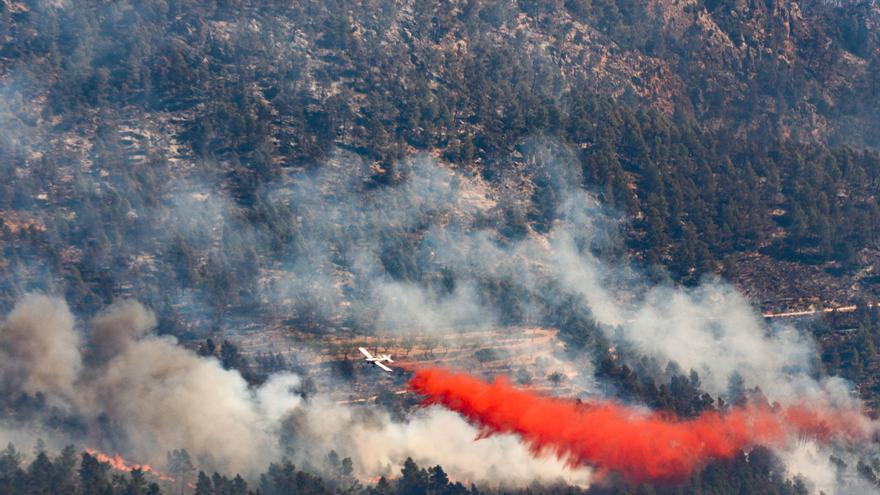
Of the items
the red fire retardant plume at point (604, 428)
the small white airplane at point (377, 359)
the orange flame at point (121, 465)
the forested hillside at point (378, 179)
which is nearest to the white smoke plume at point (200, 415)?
the orange flame at point (121, 465)

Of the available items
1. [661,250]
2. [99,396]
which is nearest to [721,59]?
[661,250]

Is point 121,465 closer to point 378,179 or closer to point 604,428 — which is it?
point 604,428

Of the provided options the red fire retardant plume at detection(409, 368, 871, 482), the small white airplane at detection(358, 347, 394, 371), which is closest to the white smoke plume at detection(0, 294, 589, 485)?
the red fire retardant plume at detection(409, 368, 871, 482)

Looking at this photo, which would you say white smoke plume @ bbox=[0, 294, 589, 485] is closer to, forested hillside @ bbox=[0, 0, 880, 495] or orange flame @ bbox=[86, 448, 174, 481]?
orange flame @ bbox=[86, 448, 174, 481]

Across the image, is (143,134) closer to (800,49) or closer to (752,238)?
(752,238)

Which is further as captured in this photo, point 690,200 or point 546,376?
point 690,200

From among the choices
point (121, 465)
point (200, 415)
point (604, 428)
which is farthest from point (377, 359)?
point (121, 465)
